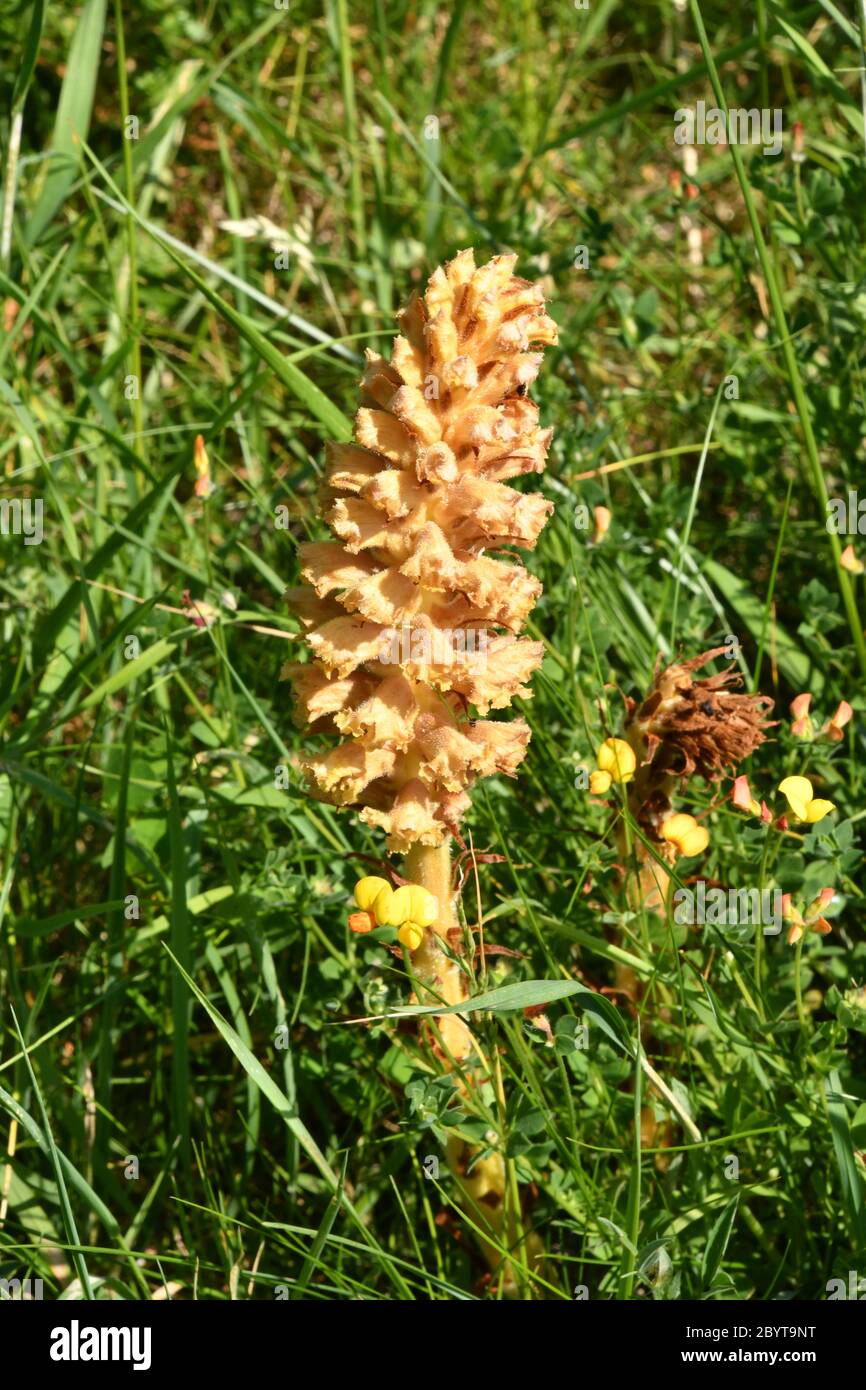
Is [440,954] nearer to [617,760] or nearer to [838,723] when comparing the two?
[617,760]

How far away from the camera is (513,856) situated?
3082 millimetres

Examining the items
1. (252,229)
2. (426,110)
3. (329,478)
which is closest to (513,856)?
(329,478)

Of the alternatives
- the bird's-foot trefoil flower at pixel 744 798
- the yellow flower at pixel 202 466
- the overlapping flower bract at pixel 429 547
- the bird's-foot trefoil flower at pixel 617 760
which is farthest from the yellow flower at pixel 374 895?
the yellow flower at pixel 202 466

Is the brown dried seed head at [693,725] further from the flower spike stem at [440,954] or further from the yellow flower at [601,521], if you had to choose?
the yellow flower at [601,521]

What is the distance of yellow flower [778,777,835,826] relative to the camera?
245 cm

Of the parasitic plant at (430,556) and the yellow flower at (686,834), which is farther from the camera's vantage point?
the yellow flower at (686,834)

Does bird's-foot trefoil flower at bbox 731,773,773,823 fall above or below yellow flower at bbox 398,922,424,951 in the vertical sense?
above

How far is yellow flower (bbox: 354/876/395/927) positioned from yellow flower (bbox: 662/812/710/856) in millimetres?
554

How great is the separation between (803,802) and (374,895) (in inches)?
30.1

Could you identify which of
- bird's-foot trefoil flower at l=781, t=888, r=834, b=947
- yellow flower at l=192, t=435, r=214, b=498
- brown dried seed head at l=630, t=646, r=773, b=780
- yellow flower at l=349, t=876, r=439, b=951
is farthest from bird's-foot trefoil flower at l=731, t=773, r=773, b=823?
yellow flower at l=192, t=435, r=214, b=498

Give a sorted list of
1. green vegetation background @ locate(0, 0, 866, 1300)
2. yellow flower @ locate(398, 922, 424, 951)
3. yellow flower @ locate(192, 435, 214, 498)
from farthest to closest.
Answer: yellow flower @ locate(192, 435, 214, 498) < green vegetation background @ locate(0, 0, 866, 1300) < yellow flower @ locate(398, 922, 424, 951)

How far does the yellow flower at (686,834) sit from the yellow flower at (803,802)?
0.16 meters

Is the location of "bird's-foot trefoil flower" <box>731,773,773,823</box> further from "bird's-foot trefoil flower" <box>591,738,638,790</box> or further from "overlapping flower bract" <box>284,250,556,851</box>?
"overlapping flower bract" <box>284,250,556,851</box>

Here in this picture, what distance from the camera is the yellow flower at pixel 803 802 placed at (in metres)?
2.45
